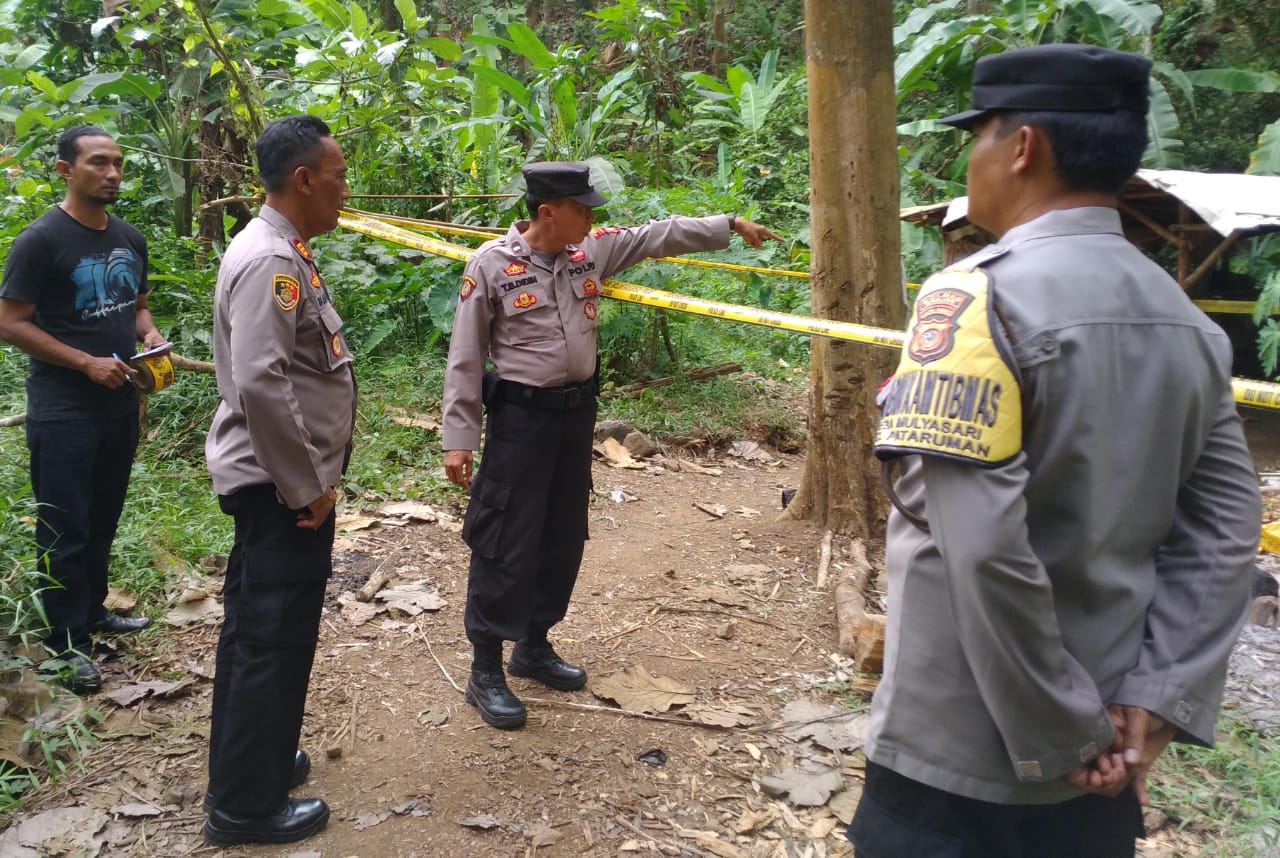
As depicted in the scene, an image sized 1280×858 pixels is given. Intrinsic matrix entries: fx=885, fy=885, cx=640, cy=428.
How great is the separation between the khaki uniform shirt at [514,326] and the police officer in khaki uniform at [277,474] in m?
0.52

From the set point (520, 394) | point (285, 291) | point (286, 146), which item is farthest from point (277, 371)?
point (520, 394)

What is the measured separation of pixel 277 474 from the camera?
2365 millimetres

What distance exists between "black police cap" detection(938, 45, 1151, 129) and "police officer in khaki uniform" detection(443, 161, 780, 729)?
75.1 inches

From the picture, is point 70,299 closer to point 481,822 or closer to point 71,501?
point 71,501

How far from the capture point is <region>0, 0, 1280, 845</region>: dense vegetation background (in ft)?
19.3

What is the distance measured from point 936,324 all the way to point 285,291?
69.6 inches

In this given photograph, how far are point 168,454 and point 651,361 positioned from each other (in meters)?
3.71

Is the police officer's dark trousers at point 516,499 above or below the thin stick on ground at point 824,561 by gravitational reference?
above

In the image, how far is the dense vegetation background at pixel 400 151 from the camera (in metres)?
5.89

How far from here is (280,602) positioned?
251 cm

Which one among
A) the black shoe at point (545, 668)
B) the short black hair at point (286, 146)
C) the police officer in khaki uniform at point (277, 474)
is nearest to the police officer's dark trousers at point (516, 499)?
the black shoe at point (545, 668)

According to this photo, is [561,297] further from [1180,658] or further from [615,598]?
[1180,658]

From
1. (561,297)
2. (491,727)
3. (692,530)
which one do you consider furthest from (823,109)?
(491,727)

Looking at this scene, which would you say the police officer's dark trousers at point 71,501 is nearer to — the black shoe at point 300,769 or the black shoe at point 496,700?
the black shoe at point 300,769
